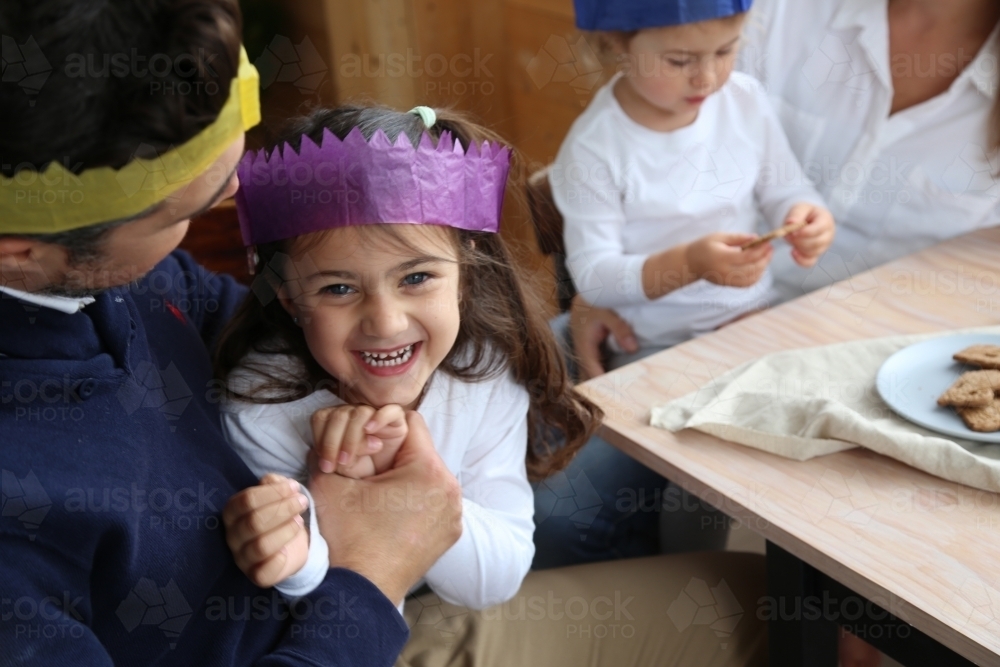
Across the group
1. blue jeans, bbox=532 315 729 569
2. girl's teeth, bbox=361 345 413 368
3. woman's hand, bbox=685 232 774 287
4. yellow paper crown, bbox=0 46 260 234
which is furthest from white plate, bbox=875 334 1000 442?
yellow paper crown, bbox=0 46 260 234

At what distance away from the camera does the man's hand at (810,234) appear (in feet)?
4.85

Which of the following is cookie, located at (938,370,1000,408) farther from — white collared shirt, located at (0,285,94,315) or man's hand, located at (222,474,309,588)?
white collared shirt, located at (0,285,94,315)

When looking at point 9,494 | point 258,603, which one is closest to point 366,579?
point 258,603

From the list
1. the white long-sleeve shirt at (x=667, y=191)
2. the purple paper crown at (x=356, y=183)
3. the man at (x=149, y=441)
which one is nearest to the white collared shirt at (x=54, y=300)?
the man at (x=149, y=441)

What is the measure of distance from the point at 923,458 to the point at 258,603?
659mm

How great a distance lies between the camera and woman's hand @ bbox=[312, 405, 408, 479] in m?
1.00

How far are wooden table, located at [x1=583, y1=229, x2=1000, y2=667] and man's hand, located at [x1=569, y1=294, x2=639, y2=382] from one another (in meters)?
0.38

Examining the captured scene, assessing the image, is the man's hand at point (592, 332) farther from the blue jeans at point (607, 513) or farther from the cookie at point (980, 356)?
the cookie at point (980, 356)

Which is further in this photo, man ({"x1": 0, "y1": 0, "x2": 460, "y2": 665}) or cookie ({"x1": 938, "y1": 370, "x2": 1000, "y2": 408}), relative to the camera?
cookie ({"x1": 938, "y1": 370, "x2": 1000, "y2": 408})

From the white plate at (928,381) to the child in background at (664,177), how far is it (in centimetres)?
38

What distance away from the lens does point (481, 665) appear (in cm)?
112

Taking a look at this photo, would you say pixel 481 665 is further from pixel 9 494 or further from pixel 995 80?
pixel 995 80

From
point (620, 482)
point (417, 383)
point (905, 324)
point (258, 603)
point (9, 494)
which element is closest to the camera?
point (9, 494)

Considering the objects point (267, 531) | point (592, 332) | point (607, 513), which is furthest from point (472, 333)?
point (592, 332)
